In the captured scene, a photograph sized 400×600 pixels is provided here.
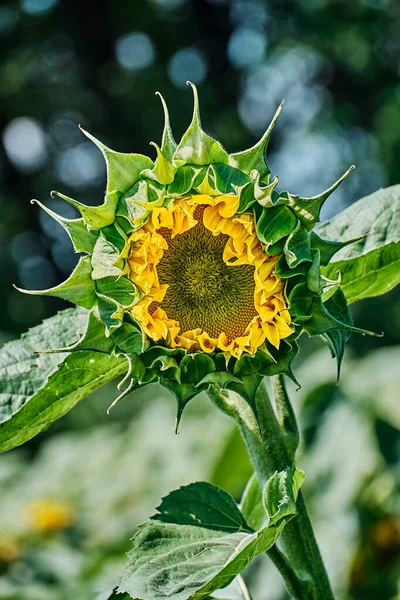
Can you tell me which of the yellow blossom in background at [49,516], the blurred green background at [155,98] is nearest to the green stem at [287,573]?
A: the yellow blossom in background at [49,516]

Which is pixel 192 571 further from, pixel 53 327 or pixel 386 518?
pixel 386 518

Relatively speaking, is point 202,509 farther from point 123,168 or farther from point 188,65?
point 188,65

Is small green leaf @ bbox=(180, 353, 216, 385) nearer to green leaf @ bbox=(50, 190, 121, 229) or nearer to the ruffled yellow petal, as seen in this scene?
the ruffled yellow petal

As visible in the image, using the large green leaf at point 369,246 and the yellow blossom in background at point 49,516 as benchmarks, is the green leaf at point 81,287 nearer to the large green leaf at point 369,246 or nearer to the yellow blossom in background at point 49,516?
the large green leaf at point 369,246

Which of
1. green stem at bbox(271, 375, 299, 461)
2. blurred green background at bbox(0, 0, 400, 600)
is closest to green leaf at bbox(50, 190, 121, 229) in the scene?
green stem at bbox(271, 375, 299, 461)

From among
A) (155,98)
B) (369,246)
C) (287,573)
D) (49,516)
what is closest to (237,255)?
(369,246)

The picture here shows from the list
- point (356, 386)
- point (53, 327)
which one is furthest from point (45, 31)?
point (53, 327)
